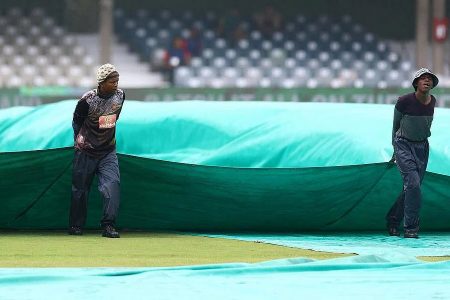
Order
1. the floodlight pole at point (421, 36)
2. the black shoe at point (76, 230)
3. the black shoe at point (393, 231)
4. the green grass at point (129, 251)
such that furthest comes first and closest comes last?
the floodlight pole at point (421, 36) → the black shoe at point (393, 231) → the black shoe at point (76, 230) → the green grass at point (129, 251)

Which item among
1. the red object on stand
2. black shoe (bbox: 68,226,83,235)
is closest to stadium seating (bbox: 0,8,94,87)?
the red object on stand

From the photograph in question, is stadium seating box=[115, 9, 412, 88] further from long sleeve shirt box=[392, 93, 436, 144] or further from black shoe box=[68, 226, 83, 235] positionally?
long sleeve shirt box=[392, 93, 436, 144]

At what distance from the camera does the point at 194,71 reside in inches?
1109

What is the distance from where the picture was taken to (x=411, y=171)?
9586mm

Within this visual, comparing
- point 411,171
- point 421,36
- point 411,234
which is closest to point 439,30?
point 421,36

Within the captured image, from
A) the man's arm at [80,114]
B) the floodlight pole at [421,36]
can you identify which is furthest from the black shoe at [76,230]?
the floodlight pole at [421,36]

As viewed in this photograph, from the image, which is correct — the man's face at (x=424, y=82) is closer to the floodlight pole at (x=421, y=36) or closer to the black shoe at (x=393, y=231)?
the black shoe at (x=393, y=231)

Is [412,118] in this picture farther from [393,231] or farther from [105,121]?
[105,121]

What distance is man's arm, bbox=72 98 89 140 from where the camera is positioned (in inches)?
377

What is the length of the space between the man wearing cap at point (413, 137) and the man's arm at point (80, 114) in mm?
2614

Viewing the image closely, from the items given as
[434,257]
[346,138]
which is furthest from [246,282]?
[346,138]

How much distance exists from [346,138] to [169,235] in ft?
6.10

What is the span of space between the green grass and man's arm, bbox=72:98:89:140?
96 cm

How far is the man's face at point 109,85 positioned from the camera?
956cm
